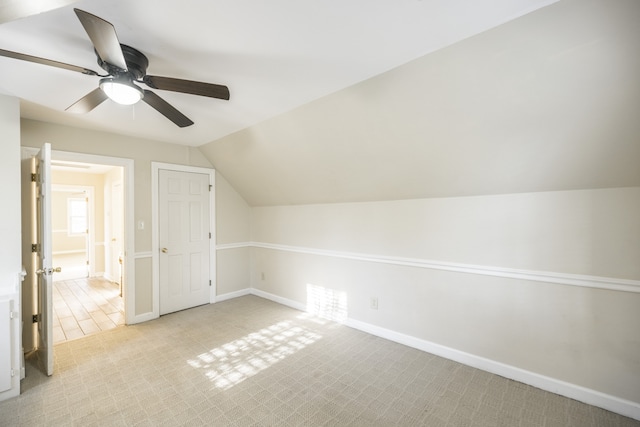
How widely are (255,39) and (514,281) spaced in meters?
2.66

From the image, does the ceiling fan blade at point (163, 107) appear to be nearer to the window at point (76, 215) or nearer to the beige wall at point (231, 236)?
the beige wall at point (231, 236)

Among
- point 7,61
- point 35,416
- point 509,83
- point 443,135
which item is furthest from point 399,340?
point 7,61

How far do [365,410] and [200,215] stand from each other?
3330mm

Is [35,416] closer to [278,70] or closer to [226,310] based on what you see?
[226,310]

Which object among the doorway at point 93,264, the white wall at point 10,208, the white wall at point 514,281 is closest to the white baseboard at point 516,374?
the white wall at point 514,281

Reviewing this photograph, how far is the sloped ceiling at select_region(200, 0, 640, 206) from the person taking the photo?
1458 millimetres

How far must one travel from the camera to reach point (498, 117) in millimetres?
1914

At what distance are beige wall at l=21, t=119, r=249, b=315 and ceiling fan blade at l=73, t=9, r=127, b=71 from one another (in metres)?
2.24

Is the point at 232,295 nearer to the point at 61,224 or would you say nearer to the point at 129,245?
the point at 129,245

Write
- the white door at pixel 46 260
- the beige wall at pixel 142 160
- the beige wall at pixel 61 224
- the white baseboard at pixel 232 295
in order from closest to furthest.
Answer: the white door at pixel 46 260
the beige wall at pixel 142 160
the white baseboard at pixel 232 295
the beige wall at pixel 61 224

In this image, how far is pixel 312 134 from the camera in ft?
9.14

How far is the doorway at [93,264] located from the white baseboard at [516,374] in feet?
10.9

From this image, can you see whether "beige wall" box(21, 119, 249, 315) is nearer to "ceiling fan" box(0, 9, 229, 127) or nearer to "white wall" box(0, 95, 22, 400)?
"white wall" box(0, 95, 22, 400)

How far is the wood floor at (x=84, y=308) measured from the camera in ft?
11.1
